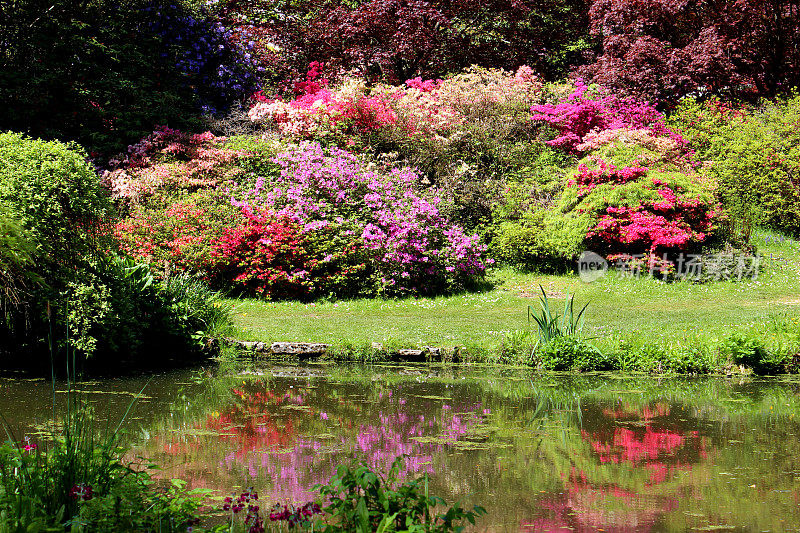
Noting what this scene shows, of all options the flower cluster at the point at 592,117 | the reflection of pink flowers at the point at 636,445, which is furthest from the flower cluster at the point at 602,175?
the reflection of pink flowers at the point at 636,445

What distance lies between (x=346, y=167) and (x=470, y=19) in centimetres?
1007

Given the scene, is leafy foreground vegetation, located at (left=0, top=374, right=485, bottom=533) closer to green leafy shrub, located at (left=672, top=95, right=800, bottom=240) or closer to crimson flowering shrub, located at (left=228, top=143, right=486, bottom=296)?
crimson flowering shrub, located at (left=228, top=143, right=486, bottom=296)

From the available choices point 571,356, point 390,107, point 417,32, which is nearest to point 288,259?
point 390,107

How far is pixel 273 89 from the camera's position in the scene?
20.2 m

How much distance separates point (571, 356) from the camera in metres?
8.18

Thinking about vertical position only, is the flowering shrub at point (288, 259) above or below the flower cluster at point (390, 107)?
below

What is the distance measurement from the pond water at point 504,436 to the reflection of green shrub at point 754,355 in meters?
0.34

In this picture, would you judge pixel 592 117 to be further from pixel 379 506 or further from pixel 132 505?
pixel 132 505

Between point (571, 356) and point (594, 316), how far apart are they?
3.67m

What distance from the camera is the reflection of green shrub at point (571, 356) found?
26.6 feet

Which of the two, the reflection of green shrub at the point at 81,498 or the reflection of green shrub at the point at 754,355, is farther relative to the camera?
the reflection of green shrub at the point at 754,355

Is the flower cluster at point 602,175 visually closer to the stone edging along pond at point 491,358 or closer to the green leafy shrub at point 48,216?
the stone edging along pond at point 491,358

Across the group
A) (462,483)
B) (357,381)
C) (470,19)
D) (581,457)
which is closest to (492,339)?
(357,381)

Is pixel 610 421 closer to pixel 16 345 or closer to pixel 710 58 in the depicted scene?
pixel 16 345
